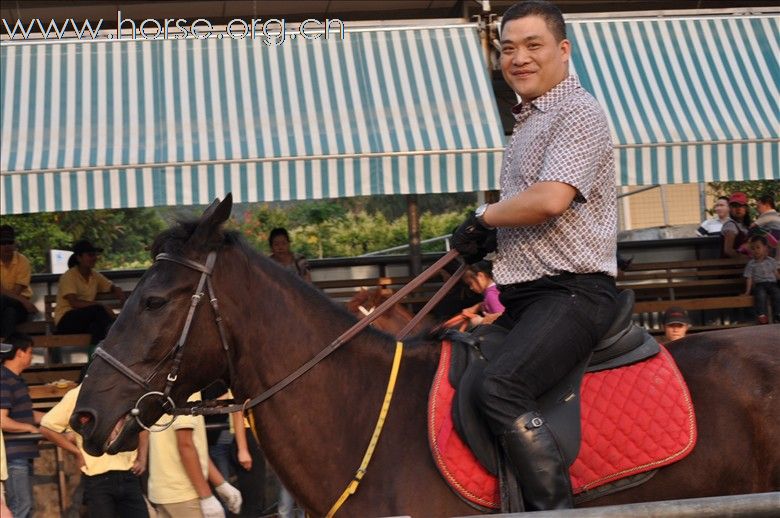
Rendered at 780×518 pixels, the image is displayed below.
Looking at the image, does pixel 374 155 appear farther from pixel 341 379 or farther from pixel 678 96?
pixel 341 379

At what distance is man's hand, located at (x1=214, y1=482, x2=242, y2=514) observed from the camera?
7816 mm

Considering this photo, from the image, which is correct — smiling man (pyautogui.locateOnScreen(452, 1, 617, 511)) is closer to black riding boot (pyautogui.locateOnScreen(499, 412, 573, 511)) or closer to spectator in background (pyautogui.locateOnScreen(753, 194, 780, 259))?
black riding boot (pyautogui.locateOnScreen(499, 412, 573, 511))

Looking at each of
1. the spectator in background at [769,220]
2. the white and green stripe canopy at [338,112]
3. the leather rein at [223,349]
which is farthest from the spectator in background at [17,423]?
the spectator in background at [769,220]

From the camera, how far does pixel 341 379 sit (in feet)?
13.9

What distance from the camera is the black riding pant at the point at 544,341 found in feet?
12.8

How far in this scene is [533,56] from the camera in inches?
164

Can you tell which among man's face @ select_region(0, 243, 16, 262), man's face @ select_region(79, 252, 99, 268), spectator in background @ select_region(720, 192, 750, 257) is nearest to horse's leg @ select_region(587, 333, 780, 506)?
man's face @ select_region(79, 252, 99, 268)

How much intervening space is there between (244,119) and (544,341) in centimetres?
641

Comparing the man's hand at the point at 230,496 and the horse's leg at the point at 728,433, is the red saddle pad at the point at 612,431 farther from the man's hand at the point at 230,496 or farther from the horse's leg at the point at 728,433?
the man's hand at the point at 230,496

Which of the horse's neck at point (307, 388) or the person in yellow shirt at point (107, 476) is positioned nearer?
the horse's neck at point (307, 388)

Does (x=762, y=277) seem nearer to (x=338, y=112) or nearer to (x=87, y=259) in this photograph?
(x=338, y=112)

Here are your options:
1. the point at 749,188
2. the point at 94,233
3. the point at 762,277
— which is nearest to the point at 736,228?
the point at 762,277

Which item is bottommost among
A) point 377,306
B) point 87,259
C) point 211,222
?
point 377,306

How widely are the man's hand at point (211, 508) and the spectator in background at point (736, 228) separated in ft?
26.0
